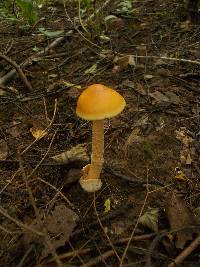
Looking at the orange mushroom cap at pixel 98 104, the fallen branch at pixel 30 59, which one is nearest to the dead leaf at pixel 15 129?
the fallen branch at pixel 30 59

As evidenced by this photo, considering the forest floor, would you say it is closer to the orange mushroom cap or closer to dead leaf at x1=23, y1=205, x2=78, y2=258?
dead leaf at x1=23, y1=205, x2=78, y2=258

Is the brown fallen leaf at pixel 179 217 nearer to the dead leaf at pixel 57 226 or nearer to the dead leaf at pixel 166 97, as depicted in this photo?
the dead leaf at pixel 57 226

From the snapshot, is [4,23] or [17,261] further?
[4,23]

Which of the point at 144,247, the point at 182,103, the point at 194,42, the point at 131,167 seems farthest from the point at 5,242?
the point at 194,42

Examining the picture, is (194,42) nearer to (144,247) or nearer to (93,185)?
(93,185)

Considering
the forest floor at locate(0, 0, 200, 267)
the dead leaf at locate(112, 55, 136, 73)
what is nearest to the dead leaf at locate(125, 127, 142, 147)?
the forest floor at locate(0, 0, 200, 267)

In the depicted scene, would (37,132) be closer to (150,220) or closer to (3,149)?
(3,149)
